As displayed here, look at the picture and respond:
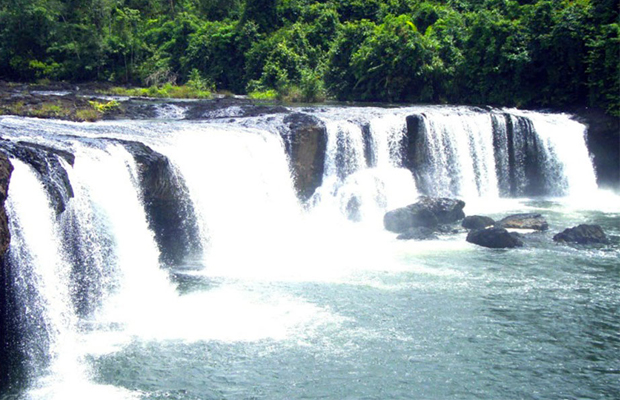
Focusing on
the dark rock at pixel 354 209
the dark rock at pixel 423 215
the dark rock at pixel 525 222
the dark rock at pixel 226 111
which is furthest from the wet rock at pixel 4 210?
the dark rock at pixel 226 111

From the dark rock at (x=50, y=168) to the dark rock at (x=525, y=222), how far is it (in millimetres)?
11406

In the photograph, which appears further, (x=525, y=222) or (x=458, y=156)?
(x=458, y=156)

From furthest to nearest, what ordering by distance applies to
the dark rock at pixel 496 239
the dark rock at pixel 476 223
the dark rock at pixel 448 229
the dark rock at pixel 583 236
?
the dark rock at pixel 476 223
the dark rock at pixel 448 229
the dark rock at pixel 583 236
the dark rock at pixel 496 239

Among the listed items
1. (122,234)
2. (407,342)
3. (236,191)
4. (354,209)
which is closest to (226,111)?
(354,209)

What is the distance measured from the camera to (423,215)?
749 inches

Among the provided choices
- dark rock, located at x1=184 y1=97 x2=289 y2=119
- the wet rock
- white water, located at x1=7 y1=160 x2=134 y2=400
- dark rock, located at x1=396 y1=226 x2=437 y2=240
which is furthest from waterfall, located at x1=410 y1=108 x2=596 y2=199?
the wet rock

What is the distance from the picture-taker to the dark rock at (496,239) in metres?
16.8

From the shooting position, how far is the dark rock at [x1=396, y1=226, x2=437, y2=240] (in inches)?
698

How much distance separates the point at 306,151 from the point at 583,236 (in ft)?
26.7

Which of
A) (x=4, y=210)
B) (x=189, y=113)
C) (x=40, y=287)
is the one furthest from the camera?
(x=189, y=113)

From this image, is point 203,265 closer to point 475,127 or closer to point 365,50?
point 475,127

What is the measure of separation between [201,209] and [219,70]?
94.6ft

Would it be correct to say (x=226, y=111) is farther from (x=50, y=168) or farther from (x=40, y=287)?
(x=40, y=287)

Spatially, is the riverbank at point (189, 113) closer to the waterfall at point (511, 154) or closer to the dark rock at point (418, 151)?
the waterfall at point (511, 154)
